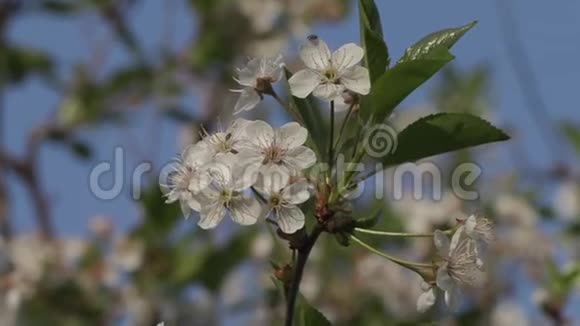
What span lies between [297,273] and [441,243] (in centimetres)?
16

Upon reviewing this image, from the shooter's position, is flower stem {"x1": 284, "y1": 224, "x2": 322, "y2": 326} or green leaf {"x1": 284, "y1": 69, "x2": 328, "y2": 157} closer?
flower stem {"x1": 284, "y1": 224, "x2": 322, "y2": 326}

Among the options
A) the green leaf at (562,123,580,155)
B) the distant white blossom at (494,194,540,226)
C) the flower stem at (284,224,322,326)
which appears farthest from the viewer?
the distant white blossom at (494,194,540,226)

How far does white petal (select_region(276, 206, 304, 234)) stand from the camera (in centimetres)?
103

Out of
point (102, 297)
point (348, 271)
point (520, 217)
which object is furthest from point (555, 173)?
point (102, 297)

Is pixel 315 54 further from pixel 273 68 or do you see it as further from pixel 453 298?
pixel 453 298

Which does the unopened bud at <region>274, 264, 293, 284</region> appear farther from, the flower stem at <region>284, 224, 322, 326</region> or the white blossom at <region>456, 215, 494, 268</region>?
the white blossom at <region>456, 215, 494, 268</region>

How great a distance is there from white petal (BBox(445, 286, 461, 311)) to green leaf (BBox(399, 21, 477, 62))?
0.66ft

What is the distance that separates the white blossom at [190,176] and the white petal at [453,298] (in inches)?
8.9

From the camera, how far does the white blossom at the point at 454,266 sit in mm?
1085

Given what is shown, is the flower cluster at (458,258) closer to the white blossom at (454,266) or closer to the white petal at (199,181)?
the white blossom at (454,266)

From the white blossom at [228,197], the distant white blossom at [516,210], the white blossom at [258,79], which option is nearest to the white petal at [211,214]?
the white blossom at [228,197]

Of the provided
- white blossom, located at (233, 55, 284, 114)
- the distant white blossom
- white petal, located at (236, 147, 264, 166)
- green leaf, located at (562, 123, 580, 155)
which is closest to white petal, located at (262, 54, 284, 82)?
white blossom, located at (233, 55, 284, 114)

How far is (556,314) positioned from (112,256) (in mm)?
1395

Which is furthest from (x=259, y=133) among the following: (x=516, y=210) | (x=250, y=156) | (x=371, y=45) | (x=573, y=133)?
(x=516, y=210)
